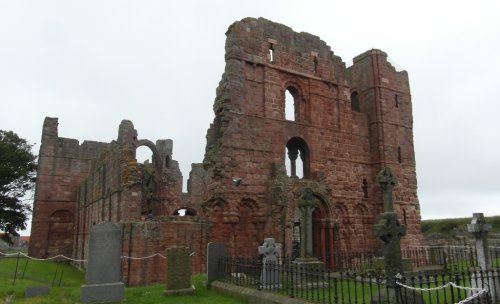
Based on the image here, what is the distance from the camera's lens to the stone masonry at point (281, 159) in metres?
16.4

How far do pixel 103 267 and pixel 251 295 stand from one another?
407 cm

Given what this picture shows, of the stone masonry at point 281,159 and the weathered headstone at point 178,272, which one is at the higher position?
the stone masonry at point 281,159

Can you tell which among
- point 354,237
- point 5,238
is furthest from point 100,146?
point 354,237

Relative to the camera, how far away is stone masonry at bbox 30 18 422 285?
647 inches

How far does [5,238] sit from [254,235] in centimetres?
2907

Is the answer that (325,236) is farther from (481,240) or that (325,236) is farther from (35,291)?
(35,291)

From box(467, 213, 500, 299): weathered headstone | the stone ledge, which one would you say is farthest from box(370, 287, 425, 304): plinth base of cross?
box(467, 213, 500, 299): weathered headstone

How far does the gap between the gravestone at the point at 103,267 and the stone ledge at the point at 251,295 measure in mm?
2627

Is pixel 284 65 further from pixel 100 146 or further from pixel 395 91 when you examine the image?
pixel 100 146

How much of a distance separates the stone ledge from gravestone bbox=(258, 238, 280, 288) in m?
0.49

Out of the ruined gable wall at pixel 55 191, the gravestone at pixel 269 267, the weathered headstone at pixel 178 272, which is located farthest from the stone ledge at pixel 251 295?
the ruined gable wall at pixel 55 191

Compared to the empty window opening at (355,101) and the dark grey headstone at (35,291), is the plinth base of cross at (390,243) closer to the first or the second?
the dark grey headstone at (35,291)

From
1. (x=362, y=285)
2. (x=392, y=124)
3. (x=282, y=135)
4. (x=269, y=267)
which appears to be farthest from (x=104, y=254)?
(x=392, y=124)

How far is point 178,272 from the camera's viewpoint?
36.9 feet
